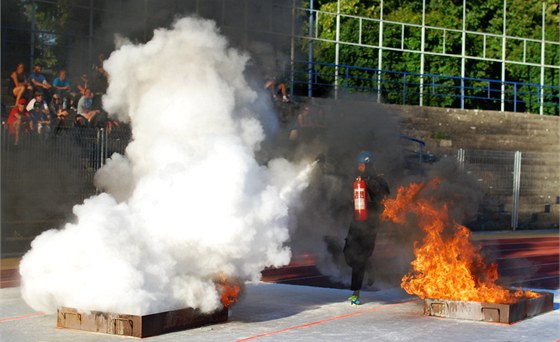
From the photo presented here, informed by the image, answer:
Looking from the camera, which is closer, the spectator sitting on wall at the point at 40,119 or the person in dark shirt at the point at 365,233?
the person in dark shirt at the point at 365,233

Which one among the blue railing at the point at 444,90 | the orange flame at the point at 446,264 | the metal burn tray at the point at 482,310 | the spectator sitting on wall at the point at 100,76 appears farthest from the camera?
the blue railing at the point at 444,90

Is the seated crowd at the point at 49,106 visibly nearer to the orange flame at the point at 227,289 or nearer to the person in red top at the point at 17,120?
the person in red top at the point at 17,120

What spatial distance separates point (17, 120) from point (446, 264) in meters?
10.7

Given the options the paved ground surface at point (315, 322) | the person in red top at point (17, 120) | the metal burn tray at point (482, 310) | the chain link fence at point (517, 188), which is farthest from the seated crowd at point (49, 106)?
the chain link fence at point (517, 188)

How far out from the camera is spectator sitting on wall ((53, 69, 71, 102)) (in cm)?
Answer: 1586

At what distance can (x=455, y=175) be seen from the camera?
13914 millimetres

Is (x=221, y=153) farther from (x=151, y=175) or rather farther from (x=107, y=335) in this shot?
(x=107, y=335)

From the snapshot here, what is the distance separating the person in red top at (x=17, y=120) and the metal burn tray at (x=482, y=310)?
1072 cm

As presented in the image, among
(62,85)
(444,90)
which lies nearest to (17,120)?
(62,85)

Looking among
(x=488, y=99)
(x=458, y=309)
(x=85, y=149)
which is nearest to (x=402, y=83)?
(x=488, y=99)

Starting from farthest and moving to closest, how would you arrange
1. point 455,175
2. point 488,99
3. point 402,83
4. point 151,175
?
point 488,99 < point 402,83 < point 455,175 < point 151,175

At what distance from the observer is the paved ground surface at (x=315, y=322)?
9.85 metres

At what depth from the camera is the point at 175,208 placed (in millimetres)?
9750

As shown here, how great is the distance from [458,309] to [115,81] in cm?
497
